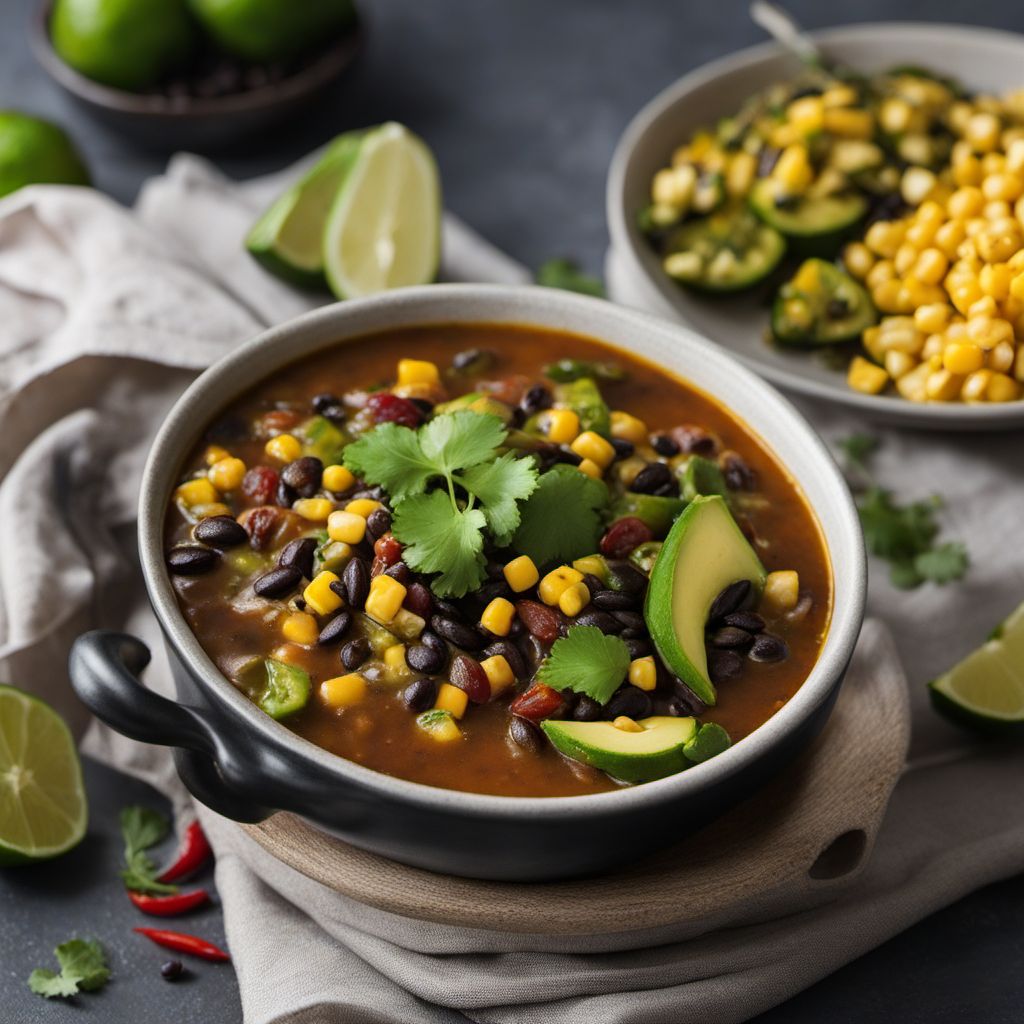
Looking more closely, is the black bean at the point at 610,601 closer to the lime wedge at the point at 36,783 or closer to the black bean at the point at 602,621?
the black bean at the point at 602,621

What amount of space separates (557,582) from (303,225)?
7.47ft

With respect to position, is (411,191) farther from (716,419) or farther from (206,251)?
(716,419)

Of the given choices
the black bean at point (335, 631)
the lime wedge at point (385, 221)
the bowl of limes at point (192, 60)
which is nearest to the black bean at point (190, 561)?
the black bean at point (335, 631)

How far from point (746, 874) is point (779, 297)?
2391 millimetres

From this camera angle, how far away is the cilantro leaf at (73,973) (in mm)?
3803

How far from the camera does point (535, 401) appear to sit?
4207 millimetres

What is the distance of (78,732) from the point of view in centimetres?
438

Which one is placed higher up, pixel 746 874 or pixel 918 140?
pixel 918 140

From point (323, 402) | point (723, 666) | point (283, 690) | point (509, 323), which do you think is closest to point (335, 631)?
point (283, 690)

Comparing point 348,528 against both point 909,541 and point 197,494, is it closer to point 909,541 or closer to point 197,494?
point 197,494

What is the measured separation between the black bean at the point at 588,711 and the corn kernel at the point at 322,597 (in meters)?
0.67

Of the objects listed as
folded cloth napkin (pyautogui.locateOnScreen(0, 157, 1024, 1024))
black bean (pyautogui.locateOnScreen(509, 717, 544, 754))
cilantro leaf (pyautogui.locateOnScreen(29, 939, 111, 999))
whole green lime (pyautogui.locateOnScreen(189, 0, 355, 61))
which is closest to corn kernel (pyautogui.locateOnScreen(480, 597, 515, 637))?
black bean (pyautogui.locateOnScreen(509, 717, 544, 754))

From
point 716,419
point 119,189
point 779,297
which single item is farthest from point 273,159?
point 716,419

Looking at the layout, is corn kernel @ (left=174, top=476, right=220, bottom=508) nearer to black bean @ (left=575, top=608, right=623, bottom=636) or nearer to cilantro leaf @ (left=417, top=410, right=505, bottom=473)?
cilantro leaf @ (left=417, top=410, right=505, bottom=473)
